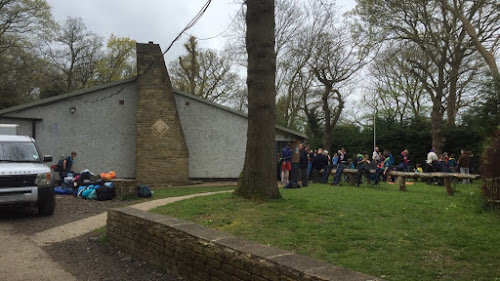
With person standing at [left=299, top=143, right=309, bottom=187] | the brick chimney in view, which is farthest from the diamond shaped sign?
person standing at [left=299, top=143, right=309, bottom=187]

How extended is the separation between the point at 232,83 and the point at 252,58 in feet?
117

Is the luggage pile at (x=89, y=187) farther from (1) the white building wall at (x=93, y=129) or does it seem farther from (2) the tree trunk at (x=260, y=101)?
(2) the tree trunk at (x=260, y=101)

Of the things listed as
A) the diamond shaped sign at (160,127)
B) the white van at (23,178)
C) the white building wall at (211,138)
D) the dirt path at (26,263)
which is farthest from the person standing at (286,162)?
the dirt path at (26,263)

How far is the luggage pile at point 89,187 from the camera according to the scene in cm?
1351

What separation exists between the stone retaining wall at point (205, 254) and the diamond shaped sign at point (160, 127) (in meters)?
10.7

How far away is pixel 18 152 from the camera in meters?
11.5

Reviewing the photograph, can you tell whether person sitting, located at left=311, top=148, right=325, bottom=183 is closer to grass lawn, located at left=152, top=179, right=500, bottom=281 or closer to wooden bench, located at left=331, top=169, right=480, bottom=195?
wooden bench, located at left=331, top=169, right=480, bottom=195

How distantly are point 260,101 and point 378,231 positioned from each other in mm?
3463

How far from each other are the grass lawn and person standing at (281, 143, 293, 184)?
770 cm

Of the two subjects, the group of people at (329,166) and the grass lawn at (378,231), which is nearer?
the grass lawn at (378,231)

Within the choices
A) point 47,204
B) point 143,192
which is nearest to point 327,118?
point 143,192

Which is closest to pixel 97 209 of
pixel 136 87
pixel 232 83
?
pixel 136 87

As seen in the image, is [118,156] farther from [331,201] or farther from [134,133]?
[331,201]

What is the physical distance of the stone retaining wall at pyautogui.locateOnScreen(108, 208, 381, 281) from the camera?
13.4ft
